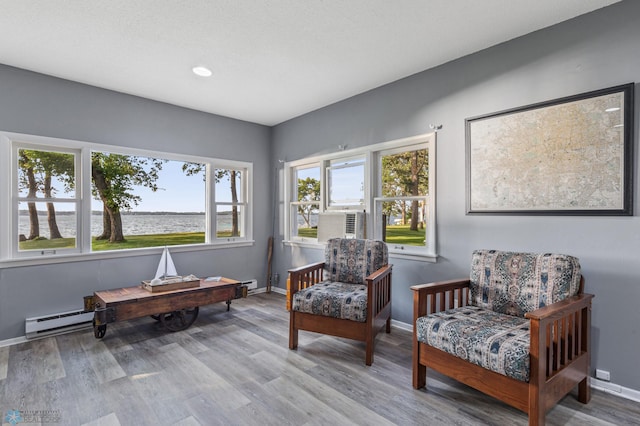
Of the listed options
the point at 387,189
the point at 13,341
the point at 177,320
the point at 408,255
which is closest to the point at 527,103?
the point at 387,189

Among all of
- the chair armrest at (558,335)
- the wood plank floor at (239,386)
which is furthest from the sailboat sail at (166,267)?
the chair armrest at (558,335)

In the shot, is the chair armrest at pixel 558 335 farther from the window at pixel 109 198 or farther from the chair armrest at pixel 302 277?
the window at pixel 109 198

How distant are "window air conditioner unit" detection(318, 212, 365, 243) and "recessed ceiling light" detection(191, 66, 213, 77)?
2.08 m

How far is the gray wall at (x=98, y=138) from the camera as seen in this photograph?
Answer: 2.99m

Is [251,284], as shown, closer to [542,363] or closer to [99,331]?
[99,331]

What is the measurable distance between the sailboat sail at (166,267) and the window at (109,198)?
0.47 meters

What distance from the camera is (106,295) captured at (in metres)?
3.16

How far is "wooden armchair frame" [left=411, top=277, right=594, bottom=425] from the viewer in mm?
1580

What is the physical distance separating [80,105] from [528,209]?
4431 millimetres

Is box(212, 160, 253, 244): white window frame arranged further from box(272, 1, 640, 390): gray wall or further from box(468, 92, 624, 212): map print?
box(468, 92, 624, 212): map print

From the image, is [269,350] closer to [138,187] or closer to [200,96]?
[200,96]

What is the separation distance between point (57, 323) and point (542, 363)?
403cm

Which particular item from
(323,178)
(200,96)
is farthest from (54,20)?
(323,178)

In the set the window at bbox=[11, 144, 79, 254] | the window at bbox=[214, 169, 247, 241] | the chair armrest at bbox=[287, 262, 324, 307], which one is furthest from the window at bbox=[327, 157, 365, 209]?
the window at bbox=[11, 144, 79, 254]
